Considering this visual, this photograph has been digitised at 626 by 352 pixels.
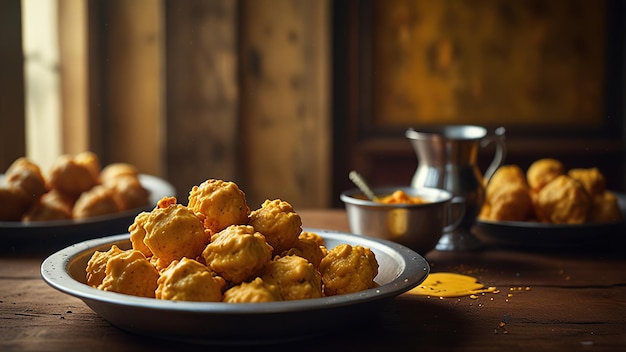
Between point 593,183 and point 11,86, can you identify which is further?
point 11,86

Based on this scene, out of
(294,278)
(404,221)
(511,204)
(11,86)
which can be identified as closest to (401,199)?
(404,221)

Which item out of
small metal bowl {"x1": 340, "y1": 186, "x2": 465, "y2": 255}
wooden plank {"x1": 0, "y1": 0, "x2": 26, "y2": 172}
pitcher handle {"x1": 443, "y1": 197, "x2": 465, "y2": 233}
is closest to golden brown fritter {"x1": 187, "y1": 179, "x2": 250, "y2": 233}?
small metal bowl {"x1": 340, "y1": 186, "x2": 465, "y2": 255}

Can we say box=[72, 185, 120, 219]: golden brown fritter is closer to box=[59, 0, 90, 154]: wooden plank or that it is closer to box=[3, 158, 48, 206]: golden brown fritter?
box=[3, 158, 48, 206]: golden brown fritter

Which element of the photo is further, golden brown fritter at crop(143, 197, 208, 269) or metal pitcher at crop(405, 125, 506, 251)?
metal pitcher at crop(405, 125, 506, 251)

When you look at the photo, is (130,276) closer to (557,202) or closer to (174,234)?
(174,234)

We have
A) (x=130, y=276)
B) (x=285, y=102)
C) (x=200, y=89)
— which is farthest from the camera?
(x=285, y=102)

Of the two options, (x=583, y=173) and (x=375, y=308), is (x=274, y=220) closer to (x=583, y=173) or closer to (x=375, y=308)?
(x=375, y=308)

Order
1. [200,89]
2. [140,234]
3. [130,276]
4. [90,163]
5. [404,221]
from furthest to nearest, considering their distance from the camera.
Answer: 1. [200,89]
2. [90,163]
3. [404,221]
4. [140,234]
5. [130,276]

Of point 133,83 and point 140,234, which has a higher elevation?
point 133,83

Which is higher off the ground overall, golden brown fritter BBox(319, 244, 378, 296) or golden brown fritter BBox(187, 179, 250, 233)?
golden brown fritter BBox(187, 179, 250, 233)
